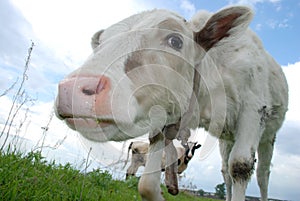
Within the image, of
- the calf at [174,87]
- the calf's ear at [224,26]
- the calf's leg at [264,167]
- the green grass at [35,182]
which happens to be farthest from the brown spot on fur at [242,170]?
the calf's leg at [264,167]

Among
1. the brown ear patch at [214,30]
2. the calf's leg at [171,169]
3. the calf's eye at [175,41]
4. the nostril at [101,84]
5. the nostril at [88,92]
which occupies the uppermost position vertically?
the brown ear patch at [214,30]

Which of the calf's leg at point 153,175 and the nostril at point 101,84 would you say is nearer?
the nostril at point 101,84

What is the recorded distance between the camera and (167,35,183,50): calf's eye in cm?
326

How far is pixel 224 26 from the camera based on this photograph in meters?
3.66

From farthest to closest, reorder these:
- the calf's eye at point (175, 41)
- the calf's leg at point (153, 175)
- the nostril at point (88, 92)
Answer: the calf's leg at point (153, 175) < the calf's eye at point (175, 41) < the nostril at point (88, 92)

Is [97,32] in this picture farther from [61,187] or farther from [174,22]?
[61,187]

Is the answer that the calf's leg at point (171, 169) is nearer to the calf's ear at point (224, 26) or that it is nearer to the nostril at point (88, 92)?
the calf's ear at point (224, 26)

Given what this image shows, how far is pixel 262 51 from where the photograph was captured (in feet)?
16.2

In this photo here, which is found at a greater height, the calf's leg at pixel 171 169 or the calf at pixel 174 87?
the calf at pixel 174 87

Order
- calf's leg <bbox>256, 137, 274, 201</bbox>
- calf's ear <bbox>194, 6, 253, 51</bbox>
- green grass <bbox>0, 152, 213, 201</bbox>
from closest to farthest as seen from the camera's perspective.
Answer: green grass <bbox>0, 152, 213, 201</bbox>, calf's ear <bbox>194, 6, 253, 51</bbox>, calf's leg <bbox>256, 137, 274, 201</bbox>

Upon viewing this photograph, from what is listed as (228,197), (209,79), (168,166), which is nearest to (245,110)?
(209,79)

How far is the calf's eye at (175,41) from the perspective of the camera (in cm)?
326

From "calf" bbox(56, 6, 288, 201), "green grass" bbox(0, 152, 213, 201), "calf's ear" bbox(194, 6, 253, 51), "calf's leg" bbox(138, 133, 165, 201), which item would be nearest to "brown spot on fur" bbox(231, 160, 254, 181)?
"calf" bbox(56, 6, 288, 201)

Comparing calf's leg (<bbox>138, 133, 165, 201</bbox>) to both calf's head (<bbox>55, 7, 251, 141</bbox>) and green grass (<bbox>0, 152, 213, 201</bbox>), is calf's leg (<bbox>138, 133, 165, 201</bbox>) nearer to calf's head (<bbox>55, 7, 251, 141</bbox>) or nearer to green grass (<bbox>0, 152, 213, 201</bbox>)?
green grass (<bbox>0, 152, 213, 201</bbox>)
